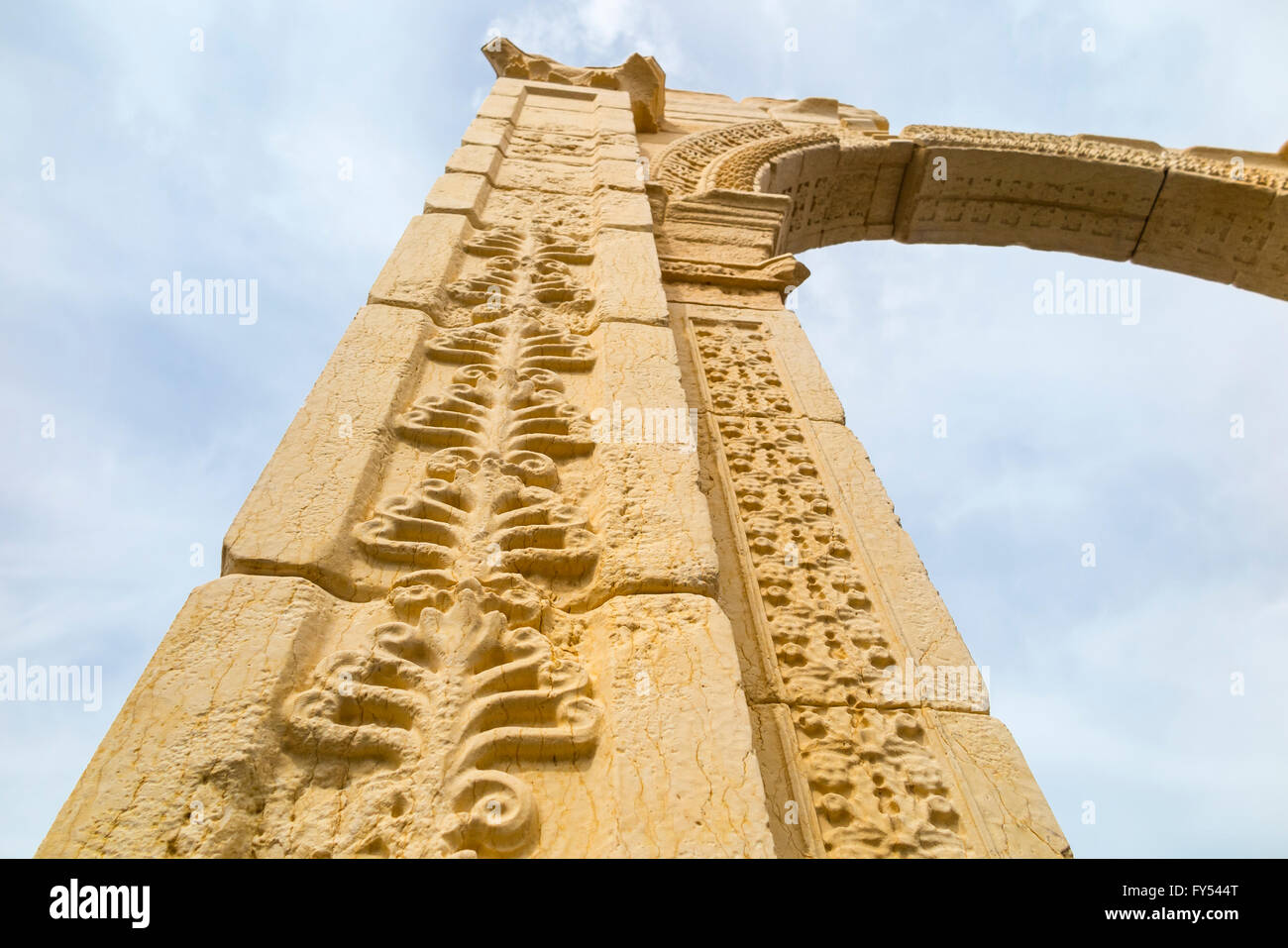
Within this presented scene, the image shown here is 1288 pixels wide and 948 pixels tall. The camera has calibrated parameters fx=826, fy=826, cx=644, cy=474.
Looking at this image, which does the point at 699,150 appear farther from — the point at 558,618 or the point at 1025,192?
the point at 558,618

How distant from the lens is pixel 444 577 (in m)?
1.69

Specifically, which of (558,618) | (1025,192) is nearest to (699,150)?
(1025,192)

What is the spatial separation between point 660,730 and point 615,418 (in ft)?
3.24

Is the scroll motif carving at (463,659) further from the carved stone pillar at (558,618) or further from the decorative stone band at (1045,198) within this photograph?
the decorative stone band at (1045,198)

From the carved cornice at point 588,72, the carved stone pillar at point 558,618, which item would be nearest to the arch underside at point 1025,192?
the carved cornice at point 588,72

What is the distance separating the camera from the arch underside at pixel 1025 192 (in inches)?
224

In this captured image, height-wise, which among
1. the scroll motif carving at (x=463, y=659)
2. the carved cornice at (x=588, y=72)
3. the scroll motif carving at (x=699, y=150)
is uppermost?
the carved cornice at (x=588, y=72)

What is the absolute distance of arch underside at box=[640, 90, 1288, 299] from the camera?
5684 mm

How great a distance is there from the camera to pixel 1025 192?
605 centimetres

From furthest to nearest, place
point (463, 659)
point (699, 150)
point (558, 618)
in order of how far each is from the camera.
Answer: point (699, 150)
point (558, 618)
point (463, 659)

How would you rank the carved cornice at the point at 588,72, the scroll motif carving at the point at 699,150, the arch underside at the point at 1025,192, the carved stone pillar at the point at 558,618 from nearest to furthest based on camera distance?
the carved stone pillar at the point at 558,618 → the scroll motif carving at the point at 699,150 → the carved cornice at the point at 588,72 → the arch underside at the point at 1025,192

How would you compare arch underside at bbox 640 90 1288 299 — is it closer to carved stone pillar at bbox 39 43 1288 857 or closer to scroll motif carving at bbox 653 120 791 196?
scroll motif carving at bbox 653 120 791 196
